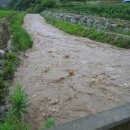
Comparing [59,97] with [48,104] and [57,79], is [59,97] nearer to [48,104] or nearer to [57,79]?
[48,104]

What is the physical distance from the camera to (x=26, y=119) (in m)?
6.98

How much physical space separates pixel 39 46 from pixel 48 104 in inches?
383

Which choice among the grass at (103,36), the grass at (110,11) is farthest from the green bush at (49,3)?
the grass at (103,36)

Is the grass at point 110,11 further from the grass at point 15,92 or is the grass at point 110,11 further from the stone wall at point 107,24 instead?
the grass at point 15,92

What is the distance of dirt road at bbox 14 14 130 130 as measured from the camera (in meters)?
7.69

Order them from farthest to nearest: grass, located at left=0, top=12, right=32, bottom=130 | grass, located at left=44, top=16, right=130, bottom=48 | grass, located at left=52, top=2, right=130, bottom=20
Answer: grass, located at left=52, top=2, right=130, bottom=20 → grass, located at left=44, top=16, right=130, bottom=48 → grass, located at left=0, top=12, right=32, bottom=130

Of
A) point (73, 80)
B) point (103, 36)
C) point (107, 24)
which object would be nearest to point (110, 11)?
point (107, 24)

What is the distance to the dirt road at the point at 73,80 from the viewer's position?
7.69 meters

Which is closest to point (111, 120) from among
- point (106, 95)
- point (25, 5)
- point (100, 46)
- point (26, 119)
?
point (26, 119)

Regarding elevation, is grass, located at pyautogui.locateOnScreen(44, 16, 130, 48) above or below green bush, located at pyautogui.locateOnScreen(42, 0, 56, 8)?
above

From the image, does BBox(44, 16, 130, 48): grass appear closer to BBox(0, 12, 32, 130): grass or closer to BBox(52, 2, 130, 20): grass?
BBox(52, 2, 130, 20): grass

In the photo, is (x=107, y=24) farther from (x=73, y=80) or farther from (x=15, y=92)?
(x=15, y=92)

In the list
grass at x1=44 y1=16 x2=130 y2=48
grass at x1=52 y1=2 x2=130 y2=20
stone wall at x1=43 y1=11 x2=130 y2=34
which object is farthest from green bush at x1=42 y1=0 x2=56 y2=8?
grass at x1=44 y1=16 x2=130 y2=48

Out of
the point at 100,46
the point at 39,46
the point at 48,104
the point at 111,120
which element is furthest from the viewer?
the point at 39,46
